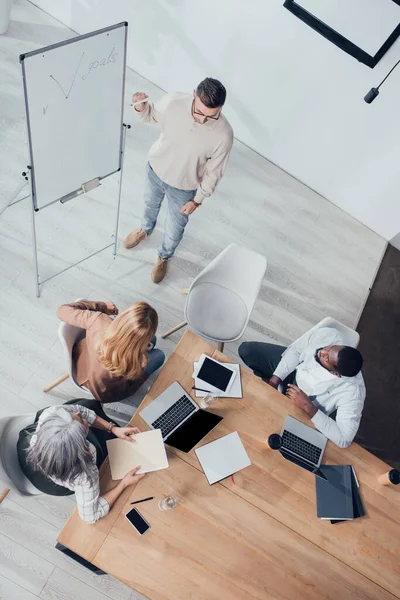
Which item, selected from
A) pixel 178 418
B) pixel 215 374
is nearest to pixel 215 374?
pixel 215 374

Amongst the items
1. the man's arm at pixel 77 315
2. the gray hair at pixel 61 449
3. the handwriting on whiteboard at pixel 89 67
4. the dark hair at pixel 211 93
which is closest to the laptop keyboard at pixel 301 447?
the gray hair at pixel 61 449

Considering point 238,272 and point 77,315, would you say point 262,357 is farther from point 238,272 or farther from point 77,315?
point 77,315

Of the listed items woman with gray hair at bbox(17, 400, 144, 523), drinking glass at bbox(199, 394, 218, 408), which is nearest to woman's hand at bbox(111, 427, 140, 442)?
woman with gray hair at bbox(17, 400, 144, 523)

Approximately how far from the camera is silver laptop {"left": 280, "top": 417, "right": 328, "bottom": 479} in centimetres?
262

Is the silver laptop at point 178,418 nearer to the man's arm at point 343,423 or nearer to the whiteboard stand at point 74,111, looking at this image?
the man's arm at point 343,423

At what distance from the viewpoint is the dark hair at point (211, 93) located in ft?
8.57

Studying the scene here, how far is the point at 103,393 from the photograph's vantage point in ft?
8.89

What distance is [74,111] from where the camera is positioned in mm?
2664

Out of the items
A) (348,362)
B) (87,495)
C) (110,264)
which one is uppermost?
(348,362)

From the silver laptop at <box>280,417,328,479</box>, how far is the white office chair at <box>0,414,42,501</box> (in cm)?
132

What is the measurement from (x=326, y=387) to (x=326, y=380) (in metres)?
0.06

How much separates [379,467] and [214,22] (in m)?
3.50

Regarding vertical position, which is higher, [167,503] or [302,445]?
[302,445]

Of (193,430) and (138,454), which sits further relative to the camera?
(193,430)
